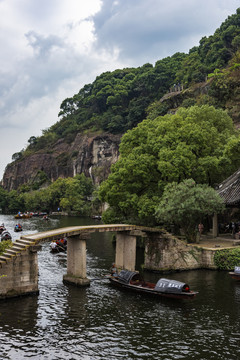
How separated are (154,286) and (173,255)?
7136 millimetres

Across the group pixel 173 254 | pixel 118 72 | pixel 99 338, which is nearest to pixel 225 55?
pixel 118 72

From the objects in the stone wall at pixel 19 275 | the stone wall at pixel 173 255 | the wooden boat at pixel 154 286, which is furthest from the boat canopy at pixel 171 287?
the stone wall at pixel 19 275

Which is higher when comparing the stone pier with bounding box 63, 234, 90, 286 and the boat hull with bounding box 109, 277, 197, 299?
the stone pier with bounding box 63, 234, 90, 286

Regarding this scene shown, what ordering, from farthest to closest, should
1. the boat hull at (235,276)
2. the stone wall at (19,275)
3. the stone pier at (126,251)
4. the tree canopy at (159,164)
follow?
1. the tree canopy at (159,164)
2. the stone pier at (126,251)
3. the boat hull at (235,276)
4. the stone wall at (19,275)

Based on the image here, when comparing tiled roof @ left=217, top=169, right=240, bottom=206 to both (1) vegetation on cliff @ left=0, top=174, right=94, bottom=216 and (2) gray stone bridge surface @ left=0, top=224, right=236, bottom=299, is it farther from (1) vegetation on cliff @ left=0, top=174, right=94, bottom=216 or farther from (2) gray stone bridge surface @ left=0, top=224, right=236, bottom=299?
(1) vegetation on cliff @ left=0, top=174, right=94, bottom=216

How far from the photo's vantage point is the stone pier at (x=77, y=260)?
2728 centimetres

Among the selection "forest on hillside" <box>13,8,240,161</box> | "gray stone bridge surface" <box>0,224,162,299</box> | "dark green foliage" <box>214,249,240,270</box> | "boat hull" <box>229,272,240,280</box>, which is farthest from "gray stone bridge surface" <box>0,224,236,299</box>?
"forest on hillside" <box>13,8,240,161</box>

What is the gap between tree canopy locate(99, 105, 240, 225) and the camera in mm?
36406

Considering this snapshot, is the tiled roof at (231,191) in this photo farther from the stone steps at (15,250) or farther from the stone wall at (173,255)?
the stone steps at (15,250)

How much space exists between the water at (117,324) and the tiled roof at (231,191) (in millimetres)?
8040

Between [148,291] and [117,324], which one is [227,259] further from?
[117,324]

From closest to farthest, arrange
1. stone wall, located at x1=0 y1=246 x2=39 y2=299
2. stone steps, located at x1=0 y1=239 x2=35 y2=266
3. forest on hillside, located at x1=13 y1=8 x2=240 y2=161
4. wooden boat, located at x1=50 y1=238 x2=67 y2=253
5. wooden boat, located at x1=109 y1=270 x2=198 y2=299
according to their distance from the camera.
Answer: stone wall, located at x1=0 y1=246 x2=39 y2=299 < stone steps, located at x1=0 y1=239 x2=35 y2=266 < wooden boat, located at x1=109 y1=270 x2=198 y2=299 < wooden boat, located at x1=50 y1=238 x2=67 y2=253 < forest on hillside, located at x1=13 y1=8 x2=240 y2=161

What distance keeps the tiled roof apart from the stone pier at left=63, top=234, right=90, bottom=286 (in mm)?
14778

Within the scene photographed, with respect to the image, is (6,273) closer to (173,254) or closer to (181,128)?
(173,254)
